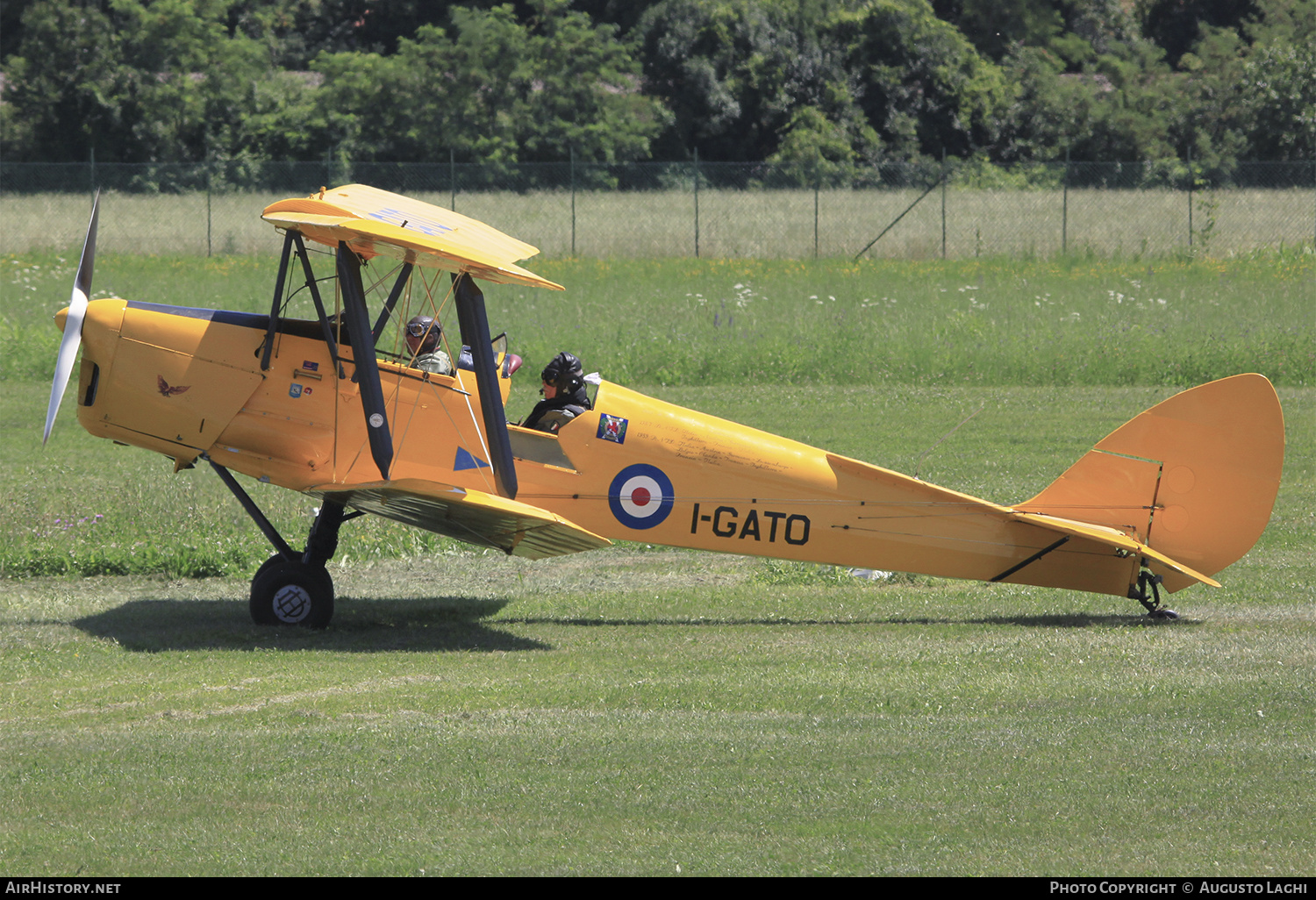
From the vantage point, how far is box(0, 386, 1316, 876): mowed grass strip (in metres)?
5.24

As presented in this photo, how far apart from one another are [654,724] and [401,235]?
321 centimetres

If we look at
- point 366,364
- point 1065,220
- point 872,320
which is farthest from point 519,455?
point 1065,220

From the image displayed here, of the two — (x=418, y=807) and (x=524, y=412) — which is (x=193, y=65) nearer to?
(x=524, y=412)

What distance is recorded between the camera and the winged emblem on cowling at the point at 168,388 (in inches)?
328

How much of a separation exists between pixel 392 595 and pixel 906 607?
3.85 metres

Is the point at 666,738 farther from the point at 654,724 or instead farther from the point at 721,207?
the point at 721,207

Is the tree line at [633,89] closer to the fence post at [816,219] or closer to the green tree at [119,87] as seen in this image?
the green tree at [119,87]

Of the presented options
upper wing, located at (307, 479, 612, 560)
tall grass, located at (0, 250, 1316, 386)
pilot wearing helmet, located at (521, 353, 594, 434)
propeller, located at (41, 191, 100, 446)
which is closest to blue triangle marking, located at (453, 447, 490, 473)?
upper wing, located at (307, 479, 612, 560)

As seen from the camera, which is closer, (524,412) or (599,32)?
(524,412)

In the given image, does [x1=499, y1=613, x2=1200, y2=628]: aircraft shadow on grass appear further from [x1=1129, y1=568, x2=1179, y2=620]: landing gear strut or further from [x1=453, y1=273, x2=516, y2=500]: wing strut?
[x1=453, y1=273, x2=516, y2=500]: wing strut

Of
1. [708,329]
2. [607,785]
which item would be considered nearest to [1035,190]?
[708,329]

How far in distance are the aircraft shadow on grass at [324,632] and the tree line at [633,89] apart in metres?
34.4

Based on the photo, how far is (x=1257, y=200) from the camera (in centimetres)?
3316

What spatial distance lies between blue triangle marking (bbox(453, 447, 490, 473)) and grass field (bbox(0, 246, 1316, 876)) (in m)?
1.15
